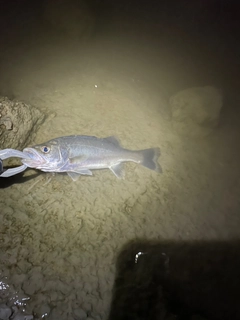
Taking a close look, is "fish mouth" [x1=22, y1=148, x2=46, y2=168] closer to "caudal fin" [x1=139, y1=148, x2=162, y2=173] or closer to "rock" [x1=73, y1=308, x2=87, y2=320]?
"caudal fin" [x1=139, y1=148, x2=162, y2=173]

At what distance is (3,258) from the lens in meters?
2.86

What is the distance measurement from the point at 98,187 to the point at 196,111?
13.5 ft

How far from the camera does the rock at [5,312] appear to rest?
100 inches

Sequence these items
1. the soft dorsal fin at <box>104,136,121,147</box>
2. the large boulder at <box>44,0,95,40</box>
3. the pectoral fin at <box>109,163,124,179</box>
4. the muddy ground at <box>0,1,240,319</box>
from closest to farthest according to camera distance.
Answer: the muddy ground at <box>0,1,240,319</box> → the pectoral fin at <box>109,163,124,179</box> → the soft dorsal fin at <box>104,136,121,147</box> → the large boulder at <box>44,0,95,40</box>

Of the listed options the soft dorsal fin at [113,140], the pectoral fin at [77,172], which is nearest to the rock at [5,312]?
the pectoral fin at [77,172]

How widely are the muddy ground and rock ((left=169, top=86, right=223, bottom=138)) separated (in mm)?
334

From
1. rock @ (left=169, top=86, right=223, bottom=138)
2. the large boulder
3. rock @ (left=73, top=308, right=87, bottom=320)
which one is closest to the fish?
rock @ (left=73, top=308, right=87, bottom=320)

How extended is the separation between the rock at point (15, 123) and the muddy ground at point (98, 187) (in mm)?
479

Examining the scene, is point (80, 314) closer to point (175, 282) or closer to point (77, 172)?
point (175, 282)

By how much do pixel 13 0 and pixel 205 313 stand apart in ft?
48.8

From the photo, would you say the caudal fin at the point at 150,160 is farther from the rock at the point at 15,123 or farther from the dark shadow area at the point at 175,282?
the rock at the point at 15,123

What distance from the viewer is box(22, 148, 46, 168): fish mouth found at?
3.15 meters

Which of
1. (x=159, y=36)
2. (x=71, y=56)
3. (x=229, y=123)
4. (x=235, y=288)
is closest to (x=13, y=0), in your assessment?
(x=71, y=56)

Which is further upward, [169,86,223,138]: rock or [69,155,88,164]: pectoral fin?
[169,86,223,138]: rock
